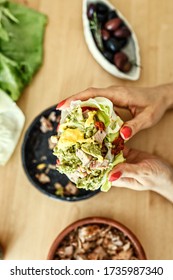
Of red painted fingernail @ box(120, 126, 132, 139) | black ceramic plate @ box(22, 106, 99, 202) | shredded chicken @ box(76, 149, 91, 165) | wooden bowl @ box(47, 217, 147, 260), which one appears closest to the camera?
shredded chicken @ box(76, 149, 91, 165)

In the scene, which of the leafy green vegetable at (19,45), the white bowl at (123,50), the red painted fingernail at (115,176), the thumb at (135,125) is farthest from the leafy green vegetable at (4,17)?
the red painted fingernail at (115,176)

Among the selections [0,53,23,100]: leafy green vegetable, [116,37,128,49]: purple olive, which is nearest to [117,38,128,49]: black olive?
[116,37,128,49]: purple olive

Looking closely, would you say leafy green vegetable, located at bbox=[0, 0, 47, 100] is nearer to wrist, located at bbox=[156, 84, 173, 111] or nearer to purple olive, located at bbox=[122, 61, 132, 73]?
purple olive, located at bbox=[122, 61, 132, 73]

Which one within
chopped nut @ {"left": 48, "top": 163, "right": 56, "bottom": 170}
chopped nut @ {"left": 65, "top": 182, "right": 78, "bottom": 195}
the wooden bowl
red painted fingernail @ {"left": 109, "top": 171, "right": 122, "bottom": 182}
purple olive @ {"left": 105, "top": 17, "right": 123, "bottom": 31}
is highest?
purple olive @ {"left": 105, "top": 17, "right": 123, "bottom": 31}

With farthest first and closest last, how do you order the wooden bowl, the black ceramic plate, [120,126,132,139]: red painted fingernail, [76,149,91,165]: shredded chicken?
the black ceramic plate, the wooden bowl, [120,126,132,139]: red painted fingernail, [76,149,91,165]: shredded chicken

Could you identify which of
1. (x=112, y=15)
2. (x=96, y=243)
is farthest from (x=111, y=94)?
(x=96, y=243)

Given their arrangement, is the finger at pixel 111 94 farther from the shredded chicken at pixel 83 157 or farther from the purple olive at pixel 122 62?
the shredded chicken at pixel 83 157

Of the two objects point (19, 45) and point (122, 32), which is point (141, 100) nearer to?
point (122, 32)

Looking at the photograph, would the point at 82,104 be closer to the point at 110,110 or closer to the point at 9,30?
the point at 110,110
